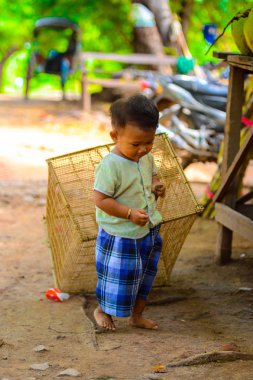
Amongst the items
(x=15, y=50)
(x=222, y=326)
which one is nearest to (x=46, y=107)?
(x=15, y=50)

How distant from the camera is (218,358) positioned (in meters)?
3.35

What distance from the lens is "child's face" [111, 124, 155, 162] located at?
3.45 m

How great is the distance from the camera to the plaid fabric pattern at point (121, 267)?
12.0 feet

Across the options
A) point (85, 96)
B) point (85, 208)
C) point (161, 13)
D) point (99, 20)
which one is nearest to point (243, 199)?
point (85, 208)

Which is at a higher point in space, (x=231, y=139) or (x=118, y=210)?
(x=231, y=139)

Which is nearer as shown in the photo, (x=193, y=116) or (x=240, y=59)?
(x=240, y=59)

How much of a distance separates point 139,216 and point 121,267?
34 centimetres

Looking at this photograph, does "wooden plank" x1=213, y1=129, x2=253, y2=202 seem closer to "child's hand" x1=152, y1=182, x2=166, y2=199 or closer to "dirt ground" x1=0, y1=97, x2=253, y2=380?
"dirt ground" x1=0, y1=97, x2=253, y2=380

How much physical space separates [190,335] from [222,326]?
237 millimetres

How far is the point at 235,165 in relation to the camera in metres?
4.70

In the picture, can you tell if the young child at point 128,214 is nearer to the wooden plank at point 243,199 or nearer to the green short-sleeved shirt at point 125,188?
the green short-sleeved shirt at point 125,188

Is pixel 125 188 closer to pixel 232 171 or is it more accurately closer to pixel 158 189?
pixel 158 189

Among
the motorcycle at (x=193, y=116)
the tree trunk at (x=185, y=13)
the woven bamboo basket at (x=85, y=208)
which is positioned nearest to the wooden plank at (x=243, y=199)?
the woven bamboo basket at (x=85, y=208)

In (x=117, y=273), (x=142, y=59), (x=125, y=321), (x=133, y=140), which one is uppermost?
(x=133, y=140)
